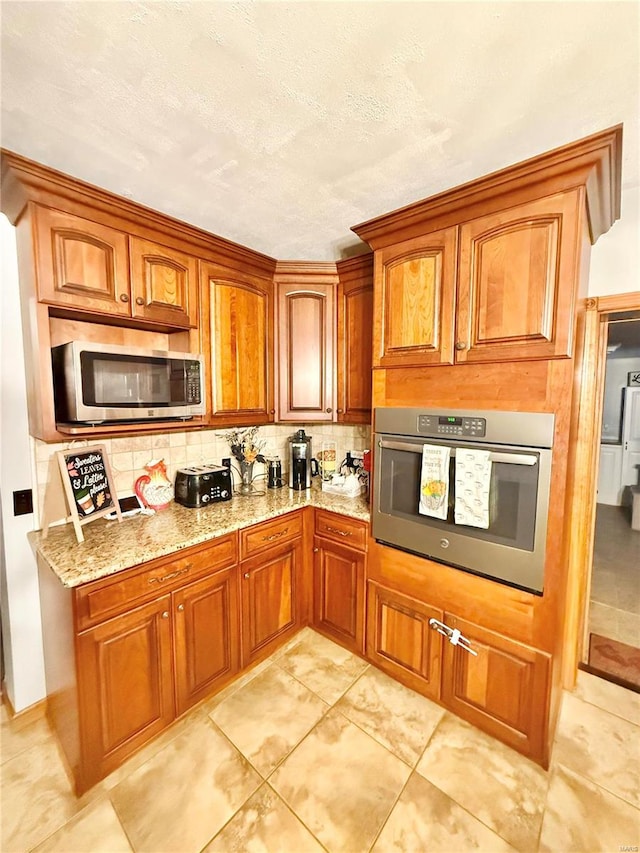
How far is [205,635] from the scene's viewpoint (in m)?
1.72

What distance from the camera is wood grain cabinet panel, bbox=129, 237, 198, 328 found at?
1643mm

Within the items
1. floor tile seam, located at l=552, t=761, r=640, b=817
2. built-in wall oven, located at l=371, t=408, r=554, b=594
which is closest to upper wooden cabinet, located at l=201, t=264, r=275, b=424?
built-in wall oven, located at l=371, t=408, r=554, b=594

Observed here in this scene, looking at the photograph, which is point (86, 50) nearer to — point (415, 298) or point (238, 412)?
point (415, 298)

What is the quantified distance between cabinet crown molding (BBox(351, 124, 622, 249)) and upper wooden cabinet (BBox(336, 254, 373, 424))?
45cm

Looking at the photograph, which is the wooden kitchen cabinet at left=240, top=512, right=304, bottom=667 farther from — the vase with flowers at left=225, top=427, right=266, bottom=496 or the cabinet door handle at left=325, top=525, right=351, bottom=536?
the vase with flowers at left=225, top=427, right=266, bottom=496

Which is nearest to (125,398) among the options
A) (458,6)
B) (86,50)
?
(86,50)

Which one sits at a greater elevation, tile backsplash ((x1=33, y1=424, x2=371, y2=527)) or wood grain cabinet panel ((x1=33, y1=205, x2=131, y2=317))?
wood grain cabinet panel ((x1=33, y1=205, x2=131, y2=317))

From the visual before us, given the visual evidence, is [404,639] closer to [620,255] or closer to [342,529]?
[342,529]

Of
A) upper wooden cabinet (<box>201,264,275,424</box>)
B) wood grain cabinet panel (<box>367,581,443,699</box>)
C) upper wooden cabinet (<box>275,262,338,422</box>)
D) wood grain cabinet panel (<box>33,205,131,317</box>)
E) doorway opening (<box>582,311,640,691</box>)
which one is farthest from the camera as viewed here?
upper wooden cabinet (<box>275,262,338,422</box>)

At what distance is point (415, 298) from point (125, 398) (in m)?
1.41

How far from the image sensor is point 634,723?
5.60ft

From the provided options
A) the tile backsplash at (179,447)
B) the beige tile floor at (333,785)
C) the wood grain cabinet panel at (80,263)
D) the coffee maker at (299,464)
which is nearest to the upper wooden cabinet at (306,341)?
the coffee maker at (299,464)

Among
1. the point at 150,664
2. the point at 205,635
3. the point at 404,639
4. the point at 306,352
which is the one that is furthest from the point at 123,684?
the point at 306,352

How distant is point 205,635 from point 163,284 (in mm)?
1739
